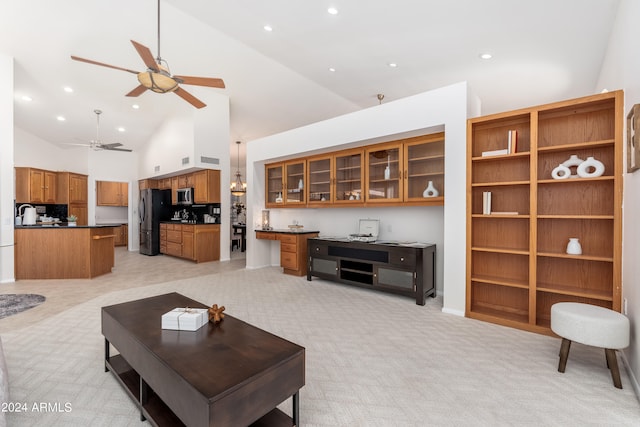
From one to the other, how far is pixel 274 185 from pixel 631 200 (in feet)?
17.2

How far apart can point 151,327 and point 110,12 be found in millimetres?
4738

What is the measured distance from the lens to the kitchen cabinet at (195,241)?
7.22 m

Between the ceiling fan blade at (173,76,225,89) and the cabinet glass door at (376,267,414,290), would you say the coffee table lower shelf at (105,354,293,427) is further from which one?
the ceiling fan blade at (173,76,225,89)

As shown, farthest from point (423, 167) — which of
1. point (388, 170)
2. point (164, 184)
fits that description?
point (164, 184)

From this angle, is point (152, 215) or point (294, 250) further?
point (152, 215)

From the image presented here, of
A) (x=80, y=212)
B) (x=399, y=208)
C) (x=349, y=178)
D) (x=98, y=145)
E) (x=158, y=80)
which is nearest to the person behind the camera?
(x=158, y=80)

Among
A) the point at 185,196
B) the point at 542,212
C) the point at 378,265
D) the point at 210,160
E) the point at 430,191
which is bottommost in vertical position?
the point at 378,265

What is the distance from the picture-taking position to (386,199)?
14.8 feet

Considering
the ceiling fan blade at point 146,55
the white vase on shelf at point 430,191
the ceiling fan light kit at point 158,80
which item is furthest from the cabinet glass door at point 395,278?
the ceiling fan blade at point 146,55

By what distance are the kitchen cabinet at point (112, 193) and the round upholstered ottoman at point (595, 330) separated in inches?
455

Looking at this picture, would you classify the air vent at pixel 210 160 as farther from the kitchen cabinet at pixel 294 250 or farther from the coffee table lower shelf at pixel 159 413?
the coffee table lower shelf at pixel 159 413

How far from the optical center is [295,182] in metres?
5.90

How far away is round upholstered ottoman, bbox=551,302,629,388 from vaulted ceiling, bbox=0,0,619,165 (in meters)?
3.09

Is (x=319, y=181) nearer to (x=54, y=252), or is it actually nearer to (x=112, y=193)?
(x=54, y=252)
